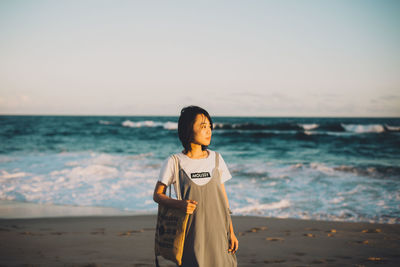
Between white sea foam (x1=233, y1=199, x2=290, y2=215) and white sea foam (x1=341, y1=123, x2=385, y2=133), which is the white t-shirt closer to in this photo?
white sea foam (x1=233, y1=199, x2=290, y2=215)

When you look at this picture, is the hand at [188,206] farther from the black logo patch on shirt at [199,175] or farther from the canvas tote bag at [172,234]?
the black logo patch on shirt at [199,175]

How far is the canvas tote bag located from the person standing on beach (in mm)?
53

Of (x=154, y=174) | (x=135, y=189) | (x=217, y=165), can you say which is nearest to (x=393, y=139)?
(x=154, y=174)

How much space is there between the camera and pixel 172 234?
2260 millimetres

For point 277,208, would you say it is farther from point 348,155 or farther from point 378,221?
point 348,155

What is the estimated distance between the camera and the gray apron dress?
2.29 metres

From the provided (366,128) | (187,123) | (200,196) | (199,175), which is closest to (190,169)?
(199,175)

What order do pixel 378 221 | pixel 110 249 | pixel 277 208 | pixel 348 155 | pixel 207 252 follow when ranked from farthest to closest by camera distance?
pixel 348 155
pixel 277 208
pixel 378 221
pixel 110 249
pixel 207 252

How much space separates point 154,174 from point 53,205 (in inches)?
168

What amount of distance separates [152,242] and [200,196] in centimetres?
300

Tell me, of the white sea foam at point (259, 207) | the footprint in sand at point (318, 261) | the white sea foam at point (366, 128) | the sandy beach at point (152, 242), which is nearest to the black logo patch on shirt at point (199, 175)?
the sandy beach at point (152, 242)

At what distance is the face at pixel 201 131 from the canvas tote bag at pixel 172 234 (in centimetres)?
48

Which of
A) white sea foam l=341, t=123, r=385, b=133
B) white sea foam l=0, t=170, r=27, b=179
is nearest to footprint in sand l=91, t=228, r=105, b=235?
white sea foam l=0, t=170, r=27, b=179

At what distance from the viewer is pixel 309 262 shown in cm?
425
